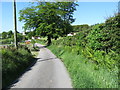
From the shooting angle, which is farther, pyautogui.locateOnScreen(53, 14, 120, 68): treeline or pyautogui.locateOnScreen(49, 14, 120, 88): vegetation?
pyautogui.locateOnScreen(53, 14, 120, 68): treeline

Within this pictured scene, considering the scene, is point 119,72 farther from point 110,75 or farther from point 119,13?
point 119,13

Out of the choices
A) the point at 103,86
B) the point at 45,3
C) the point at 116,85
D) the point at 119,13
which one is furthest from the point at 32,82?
the point at 45,3

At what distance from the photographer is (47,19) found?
3872 centimetres

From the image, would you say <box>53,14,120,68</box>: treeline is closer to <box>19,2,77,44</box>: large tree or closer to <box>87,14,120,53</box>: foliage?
<box>87,14,120,53</box>: foliage

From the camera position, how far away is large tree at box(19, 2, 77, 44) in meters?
37.6

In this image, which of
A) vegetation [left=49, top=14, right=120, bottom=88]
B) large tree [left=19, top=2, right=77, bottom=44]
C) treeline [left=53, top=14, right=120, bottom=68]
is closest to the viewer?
vegetation [left=49, top=14, right=120, bottom=88]

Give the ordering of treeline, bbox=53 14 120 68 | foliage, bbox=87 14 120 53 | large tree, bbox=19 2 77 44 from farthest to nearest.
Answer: large tree, bbox=19 2 77 44 < foliage, bbox=87 14 120 53 < treeline, bbox=53 14 120 68

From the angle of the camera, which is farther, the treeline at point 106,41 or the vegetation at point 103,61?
the treeline at point 106,41

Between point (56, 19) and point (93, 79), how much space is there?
3368 cm

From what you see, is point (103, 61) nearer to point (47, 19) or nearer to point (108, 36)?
point (108, 36)

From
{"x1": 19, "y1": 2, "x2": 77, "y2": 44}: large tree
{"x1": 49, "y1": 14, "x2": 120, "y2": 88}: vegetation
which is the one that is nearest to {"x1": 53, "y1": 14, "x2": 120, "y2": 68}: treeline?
{"x1": 49, "y1": 14, "x2": 120, "y2": 88}: vegetation

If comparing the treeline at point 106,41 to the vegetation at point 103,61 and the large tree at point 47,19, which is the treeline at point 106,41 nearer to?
the vegetation at point 103,61

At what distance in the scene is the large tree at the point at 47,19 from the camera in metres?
37.6

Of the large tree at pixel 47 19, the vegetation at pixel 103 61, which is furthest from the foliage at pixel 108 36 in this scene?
the large tree at pixel 47 19
